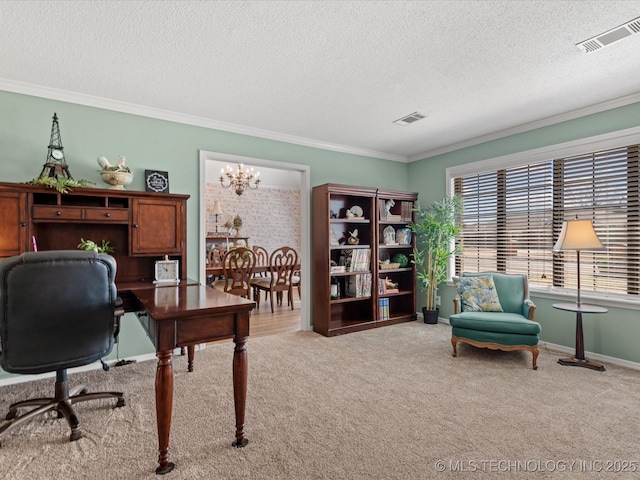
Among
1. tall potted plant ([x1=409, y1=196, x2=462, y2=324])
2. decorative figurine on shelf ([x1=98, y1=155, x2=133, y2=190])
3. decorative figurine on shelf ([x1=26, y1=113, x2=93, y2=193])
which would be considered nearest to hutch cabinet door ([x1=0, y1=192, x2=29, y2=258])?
decorative figurine on shelf ([x1=26, y1=113, x2=93, y2=193])

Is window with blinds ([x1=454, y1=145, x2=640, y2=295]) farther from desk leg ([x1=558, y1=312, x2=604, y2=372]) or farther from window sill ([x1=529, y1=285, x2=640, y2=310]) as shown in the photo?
desk leg ([x1=558, y1=312, x2=604, y2=372])

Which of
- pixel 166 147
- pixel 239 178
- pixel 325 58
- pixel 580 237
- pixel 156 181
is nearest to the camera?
pixel 325 58

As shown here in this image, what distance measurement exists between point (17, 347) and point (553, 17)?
11.9 ft

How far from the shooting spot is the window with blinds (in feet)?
10.7

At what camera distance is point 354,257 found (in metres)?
4.49

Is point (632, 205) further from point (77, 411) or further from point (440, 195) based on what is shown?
point (77, 411)

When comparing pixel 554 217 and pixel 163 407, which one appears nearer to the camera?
pixel 163 407

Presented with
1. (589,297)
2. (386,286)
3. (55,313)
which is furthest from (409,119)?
(55,313)

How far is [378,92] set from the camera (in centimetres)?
306

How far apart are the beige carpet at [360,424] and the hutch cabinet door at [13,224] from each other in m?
1.13

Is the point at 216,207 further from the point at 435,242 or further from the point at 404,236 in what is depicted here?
the point at 435,242

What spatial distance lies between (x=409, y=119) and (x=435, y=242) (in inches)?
68.0

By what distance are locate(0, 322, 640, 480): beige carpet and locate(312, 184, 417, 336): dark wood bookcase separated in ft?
3.74

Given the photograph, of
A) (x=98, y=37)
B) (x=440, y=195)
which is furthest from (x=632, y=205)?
(x=98, y=37)
